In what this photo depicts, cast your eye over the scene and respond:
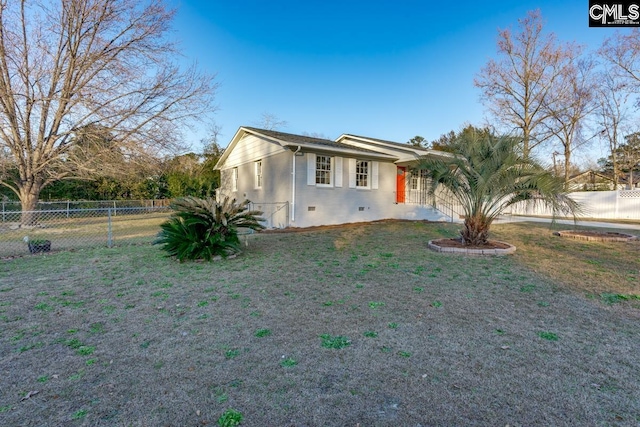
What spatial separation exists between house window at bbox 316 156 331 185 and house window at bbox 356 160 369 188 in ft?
4.88

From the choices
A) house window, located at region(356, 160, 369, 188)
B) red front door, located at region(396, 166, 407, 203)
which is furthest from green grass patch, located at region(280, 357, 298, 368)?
red front door, located at region(396, 166, 407, 203)

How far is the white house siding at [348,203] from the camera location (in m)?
11.8

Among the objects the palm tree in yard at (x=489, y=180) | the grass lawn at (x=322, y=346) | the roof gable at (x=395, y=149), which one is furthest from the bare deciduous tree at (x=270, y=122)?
the grass lawn at (x=322, y=346)

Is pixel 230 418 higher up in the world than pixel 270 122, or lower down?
lower down

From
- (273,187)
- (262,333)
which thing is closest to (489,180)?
(262,333)

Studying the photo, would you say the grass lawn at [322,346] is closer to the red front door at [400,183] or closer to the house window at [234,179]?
the red front door at [400,183]

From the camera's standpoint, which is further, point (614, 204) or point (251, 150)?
point (614, 204)

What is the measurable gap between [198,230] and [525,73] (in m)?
24.2

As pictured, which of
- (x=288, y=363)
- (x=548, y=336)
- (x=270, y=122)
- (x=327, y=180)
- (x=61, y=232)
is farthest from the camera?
(x=270, y=122)

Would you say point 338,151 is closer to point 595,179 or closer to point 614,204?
point 614,204

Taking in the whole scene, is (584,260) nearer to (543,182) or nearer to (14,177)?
(543,182)

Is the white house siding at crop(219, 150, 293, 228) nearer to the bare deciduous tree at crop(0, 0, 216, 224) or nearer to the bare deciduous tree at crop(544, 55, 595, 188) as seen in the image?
the bare deciduous tree at crop(0, 0, 216, 224)

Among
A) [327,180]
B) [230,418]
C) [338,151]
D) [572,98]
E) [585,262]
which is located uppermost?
[572,98]

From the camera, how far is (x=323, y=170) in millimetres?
12289
